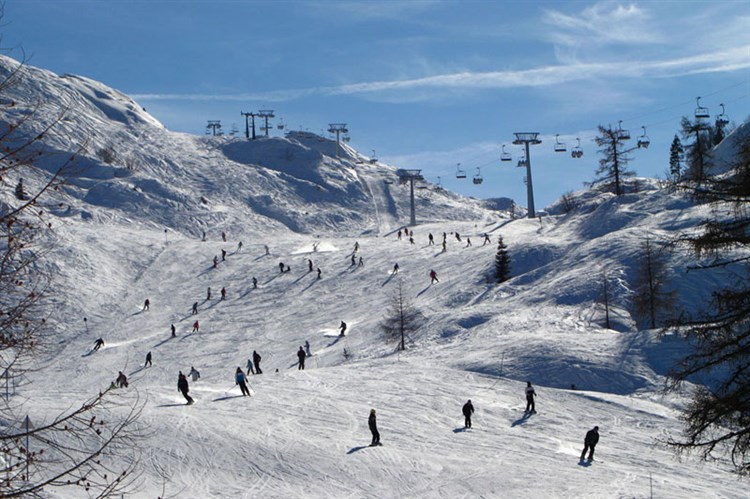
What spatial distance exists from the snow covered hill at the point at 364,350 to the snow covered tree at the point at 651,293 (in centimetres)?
221

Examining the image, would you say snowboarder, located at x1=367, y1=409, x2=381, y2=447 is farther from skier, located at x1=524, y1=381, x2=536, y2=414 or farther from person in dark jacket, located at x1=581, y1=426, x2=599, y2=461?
skier, located at x1=524, y1=381, x2=536, y2=414

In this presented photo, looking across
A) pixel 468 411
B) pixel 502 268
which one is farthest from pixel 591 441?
pixel 502 268

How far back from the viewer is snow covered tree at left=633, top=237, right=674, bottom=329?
41.0 meters

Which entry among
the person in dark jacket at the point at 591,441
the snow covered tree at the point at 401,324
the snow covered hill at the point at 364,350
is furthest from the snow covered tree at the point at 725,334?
the snow covered tree at the point at 401,324

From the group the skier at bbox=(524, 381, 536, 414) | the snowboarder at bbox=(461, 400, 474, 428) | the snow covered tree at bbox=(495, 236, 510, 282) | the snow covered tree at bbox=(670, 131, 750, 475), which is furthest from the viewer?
the snow covered tree at bbox=(495, 236, 510, 282)

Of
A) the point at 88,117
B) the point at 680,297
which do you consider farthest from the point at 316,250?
the point at 88,117

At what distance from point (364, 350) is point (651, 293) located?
59.3 feet

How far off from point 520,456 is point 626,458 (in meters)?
3.74

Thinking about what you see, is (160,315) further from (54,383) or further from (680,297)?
(680,297)

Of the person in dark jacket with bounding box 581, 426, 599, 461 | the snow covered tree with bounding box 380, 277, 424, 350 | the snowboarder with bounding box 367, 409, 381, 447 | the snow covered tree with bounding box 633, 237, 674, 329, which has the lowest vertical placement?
the person in dark jacket with bounding box 581, 426, 599, 461

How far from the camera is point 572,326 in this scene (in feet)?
141

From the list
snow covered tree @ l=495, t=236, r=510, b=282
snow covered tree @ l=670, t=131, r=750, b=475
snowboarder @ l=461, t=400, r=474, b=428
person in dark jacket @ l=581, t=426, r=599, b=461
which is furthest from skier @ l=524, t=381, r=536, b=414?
snow covered tree @ l=495, t=236, r=510, b=282

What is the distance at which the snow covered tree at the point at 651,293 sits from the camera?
41000 millimetres

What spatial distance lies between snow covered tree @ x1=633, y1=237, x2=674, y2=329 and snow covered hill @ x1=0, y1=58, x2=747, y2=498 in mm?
2209
